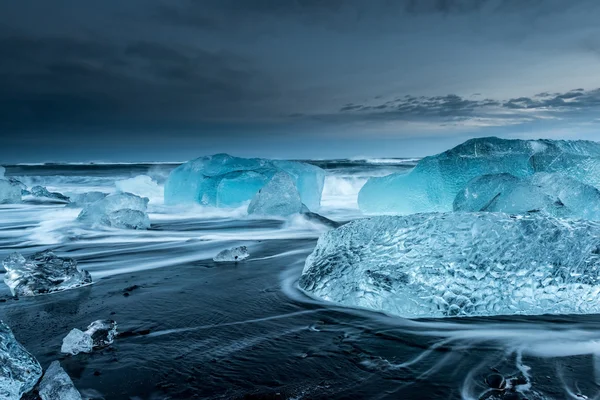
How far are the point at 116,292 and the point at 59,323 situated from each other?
62 cm

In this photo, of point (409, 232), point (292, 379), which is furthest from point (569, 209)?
point (292, 379)

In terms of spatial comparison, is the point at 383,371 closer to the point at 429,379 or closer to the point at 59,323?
the point at 429,379

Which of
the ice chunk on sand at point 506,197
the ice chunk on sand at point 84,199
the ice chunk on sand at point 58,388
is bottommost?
the ice chunk on sand at point 58,388

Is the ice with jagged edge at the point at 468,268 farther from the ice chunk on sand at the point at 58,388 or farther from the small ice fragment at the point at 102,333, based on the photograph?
the ice chunk on sand at the point at 58,388

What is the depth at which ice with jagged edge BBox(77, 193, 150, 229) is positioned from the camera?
6312 mm

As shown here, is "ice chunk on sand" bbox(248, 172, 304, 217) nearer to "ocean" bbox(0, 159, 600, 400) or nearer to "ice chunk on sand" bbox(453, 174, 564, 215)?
"ice chunk on sand" bbox(453, 174, 564, 215)

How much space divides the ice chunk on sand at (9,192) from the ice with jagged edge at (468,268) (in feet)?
37.0

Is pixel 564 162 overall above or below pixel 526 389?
above

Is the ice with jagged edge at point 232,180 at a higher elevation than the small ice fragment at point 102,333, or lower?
higher

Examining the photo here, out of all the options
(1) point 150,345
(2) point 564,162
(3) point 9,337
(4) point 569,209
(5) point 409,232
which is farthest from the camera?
(2) point 564,162

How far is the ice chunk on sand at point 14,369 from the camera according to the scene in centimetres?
146

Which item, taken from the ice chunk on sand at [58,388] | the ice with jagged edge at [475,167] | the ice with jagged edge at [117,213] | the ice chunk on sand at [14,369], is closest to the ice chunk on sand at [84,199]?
the ice with jagged edge at [117,213]

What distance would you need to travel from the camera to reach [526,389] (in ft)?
5.01

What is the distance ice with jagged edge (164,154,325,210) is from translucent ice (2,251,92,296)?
651 cm
